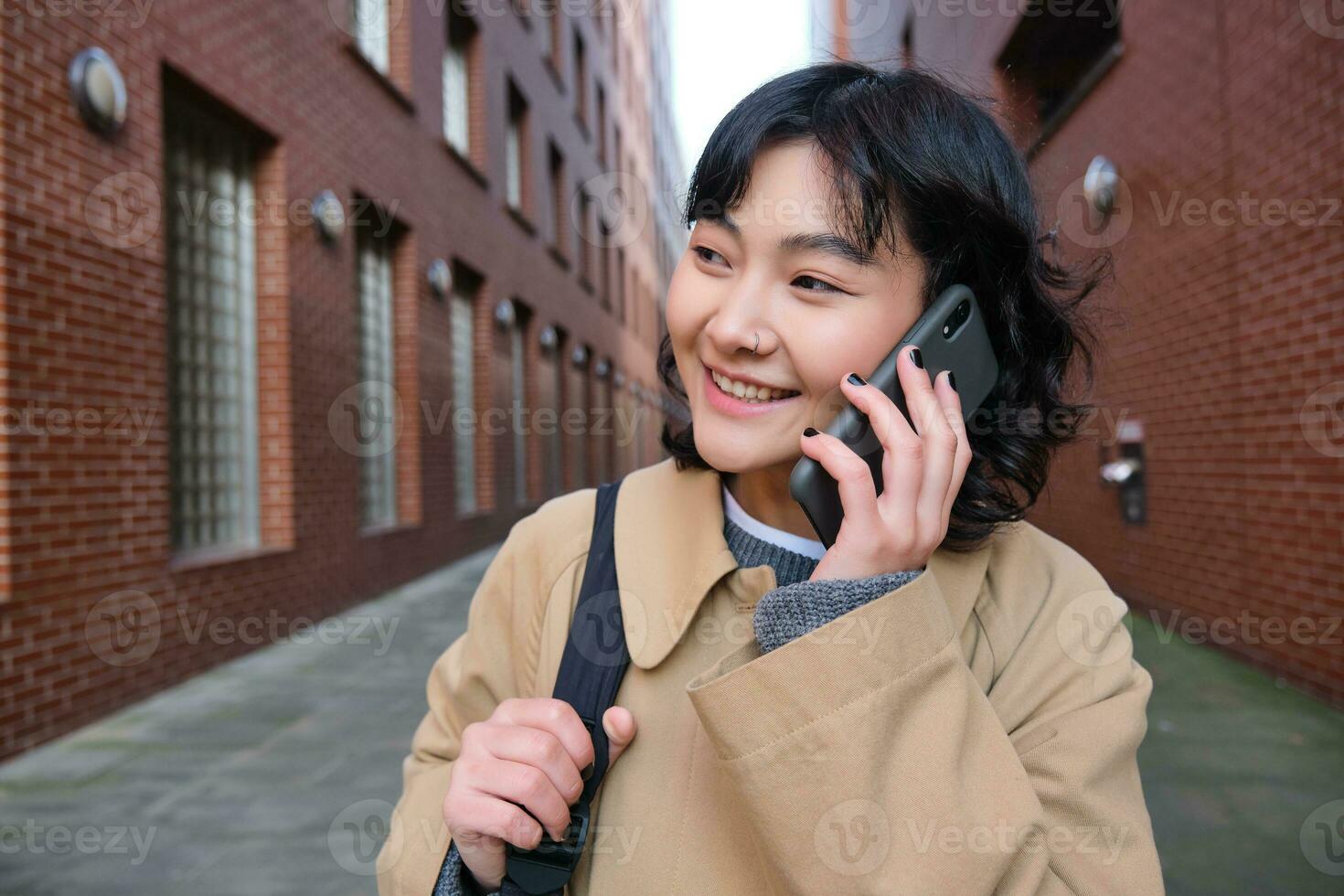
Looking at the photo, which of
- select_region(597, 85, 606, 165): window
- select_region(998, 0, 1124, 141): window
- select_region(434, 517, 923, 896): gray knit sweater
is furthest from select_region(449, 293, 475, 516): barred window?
select_region(597, 85, 606, 165): window

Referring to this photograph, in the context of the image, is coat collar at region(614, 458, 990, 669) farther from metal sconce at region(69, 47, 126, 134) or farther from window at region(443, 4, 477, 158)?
window at region(443, 4, 477, 158)

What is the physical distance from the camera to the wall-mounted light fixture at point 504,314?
42.9 ft

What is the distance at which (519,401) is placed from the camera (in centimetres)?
1473

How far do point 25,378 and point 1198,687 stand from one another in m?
5.92

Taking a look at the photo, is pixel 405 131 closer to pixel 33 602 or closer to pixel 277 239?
pixel 277 239

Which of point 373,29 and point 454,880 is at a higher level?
point 373,29

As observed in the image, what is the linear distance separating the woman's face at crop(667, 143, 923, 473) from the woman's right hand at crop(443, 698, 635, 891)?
1.47 ft

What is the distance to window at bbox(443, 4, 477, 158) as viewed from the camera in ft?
39.8

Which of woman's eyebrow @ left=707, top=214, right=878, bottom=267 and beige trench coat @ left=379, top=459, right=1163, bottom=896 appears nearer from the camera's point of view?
beige trench coat @ left=379, top=459, right=1163, bottom=896

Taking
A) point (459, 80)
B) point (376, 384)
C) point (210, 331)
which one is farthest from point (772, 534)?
point (459, 80)

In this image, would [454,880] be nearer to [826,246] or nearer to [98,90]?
[826,246]

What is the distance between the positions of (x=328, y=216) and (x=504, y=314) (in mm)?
5618

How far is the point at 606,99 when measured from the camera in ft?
80.3

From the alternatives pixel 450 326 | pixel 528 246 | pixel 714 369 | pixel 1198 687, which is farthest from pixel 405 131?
pixel 714 369
